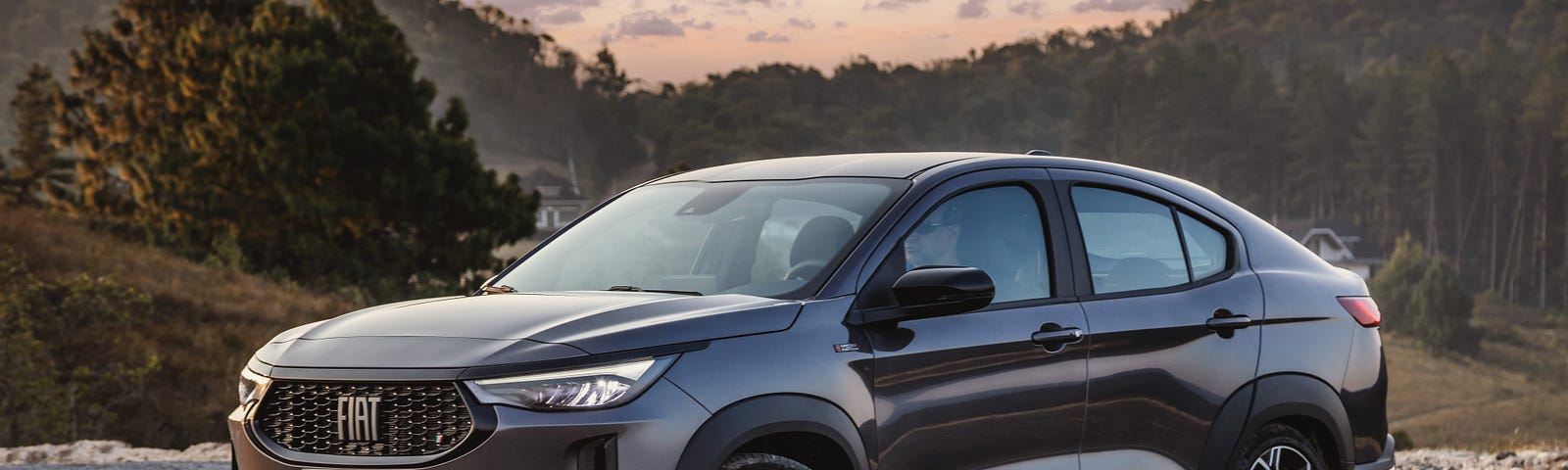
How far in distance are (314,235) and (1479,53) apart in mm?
145118

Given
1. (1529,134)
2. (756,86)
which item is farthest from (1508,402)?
(756,86)

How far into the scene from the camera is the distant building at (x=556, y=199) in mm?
138875

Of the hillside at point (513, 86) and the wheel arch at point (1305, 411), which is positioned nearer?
the wheel arch at point (1305, 411)

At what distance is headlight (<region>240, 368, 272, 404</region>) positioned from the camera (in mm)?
4570

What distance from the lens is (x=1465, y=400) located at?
9806 centimetres

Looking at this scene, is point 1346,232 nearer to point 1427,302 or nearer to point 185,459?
point 1427,302

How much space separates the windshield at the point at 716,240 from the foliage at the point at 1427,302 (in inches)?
4627

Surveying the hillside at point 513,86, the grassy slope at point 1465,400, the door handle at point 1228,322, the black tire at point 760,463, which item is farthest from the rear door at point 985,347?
the hillside at point 513,86

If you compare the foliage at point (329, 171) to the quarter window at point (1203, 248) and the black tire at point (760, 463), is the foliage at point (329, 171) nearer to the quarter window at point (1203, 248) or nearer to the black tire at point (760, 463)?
the quarter window at point (1203, 248)

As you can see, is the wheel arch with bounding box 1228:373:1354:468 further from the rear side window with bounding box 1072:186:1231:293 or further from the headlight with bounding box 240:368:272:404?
the headlight with bounding box 240:368:272:404

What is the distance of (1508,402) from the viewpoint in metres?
98.2

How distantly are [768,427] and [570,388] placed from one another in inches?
22.0

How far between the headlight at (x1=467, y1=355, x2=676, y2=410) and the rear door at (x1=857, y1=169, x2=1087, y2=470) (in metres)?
0.82

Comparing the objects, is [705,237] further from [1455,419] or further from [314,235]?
[1455,419]
